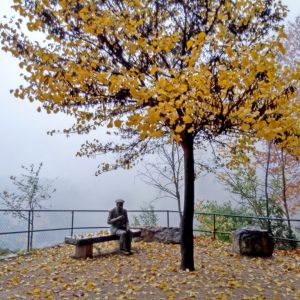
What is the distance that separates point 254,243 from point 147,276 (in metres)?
3.50

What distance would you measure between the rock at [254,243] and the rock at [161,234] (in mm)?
2372

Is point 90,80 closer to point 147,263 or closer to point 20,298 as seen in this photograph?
point 20,298

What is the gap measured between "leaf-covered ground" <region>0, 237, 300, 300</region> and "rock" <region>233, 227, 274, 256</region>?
10.4 inches

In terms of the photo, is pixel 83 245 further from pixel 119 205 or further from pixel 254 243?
pixel 254 243

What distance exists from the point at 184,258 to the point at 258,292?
178 centimetres

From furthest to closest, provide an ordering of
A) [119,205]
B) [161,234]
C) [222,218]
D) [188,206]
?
[222,218]
[161,234]
[119,205]
[188,206]

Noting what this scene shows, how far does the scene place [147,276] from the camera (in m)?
6.23

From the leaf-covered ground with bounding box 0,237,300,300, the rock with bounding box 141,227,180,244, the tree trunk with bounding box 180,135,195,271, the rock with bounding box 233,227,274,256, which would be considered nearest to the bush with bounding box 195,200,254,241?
the rock with bounding box 141,227,180,244

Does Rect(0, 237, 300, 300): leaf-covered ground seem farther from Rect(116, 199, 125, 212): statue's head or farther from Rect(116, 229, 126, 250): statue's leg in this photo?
Rect(116, 199, 125, 212): statue's head

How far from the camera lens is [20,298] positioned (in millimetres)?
5012

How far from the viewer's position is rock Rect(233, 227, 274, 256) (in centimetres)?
834

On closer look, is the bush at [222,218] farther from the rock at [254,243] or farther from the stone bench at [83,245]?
the stone bench at [83,245]

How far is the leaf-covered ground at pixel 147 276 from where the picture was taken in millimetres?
5273

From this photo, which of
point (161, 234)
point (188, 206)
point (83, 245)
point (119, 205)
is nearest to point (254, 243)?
point (188, 206)
